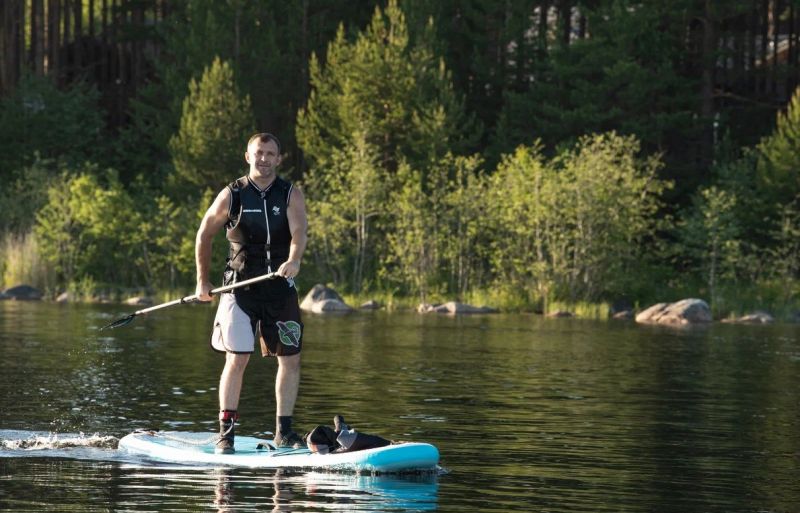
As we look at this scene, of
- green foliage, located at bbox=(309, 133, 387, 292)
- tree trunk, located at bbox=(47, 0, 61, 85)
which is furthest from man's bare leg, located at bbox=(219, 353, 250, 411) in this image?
tree trunk, located at bbox=(47, 0, 61, 85)

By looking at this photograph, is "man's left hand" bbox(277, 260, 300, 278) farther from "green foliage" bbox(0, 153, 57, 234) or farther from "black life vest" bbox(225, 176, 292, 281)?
"green foliage" bbox(0, 153, 57, 234)

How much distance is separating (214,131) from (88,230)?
4.53 meters

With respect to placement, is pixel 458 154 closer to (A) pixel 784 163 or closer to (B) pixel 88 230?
(A) pixel 784 163

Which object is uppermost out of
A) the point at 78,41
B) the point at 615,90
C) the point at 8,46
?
the point at 78,41

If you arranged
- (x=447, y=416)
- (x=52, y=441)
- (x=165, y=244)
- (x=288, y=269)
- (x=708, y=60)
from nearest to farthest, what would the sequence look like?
1. (x=288, y=269)
2. (x=52, y=441)
3. (x=447, y=416)
4. (x=165, y=244)
5. (x=708, y=60)

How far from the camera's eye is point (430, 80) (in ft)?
164

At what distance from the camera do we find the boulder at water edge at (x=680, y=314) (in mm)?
39844

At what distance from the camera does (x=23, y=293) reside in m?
45.6

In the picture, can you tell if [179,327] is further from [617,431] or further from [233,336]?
[233,336]

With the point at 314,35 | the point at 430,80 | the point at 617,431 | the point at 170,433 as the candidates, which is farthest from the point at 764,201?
the point at 170,433

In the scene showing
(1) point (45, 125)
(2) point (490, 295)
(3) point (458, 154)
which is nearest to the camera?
(2) point (490, 295)

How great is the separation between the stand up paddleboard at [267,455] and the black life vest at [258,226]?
128 cm

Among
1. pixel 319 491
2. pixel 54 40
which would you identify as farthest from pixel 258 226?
pixel 54 40

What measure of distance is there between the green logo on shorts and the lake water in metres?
0.94
